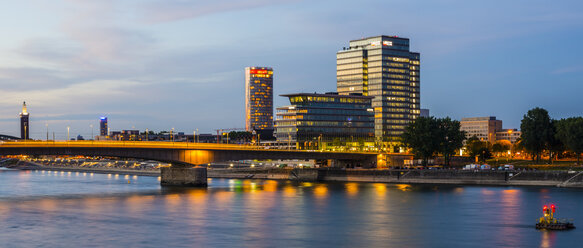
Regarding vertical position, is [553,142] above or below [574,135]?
below

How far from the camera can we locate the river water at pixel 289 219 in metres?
63.7

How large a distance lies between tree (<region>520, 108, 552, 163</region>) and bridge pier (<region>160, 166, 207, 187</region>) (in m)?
84.7

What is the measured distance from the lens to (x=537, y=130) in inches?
6900

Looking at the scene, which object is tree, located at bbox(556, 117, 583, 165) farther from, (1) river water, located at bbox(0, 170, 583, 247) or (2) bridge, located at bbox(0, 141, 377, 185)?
(2) bridge, located at bbox(0, 141, 377, 185)

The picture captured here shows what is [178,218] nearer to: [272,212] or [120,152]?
[272,212]

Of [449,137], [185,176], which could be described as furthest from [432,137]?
[185,176]

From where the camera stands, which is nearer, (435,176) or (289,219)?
(289,219)

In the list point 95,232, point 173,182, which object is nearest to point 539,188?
point 173,182

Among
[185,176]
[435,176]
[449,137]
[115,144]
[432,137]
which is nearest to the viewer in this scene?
[115,144]

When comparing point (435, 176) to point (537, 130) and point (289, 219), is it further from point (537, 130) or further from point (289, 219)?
point (289, 219)

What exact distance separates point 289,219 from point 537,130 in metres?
113

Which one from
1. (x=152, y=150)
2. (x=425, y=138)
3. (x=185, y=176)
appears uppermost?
(x=425, y=138)

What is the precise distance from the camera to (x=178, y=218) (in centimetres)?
8194

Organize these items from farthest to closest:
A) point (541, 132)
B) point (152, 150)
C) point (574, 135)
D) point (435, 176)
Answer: point (541, 132)
point (574, 135)
point (435, 176)
point (152, 150)
